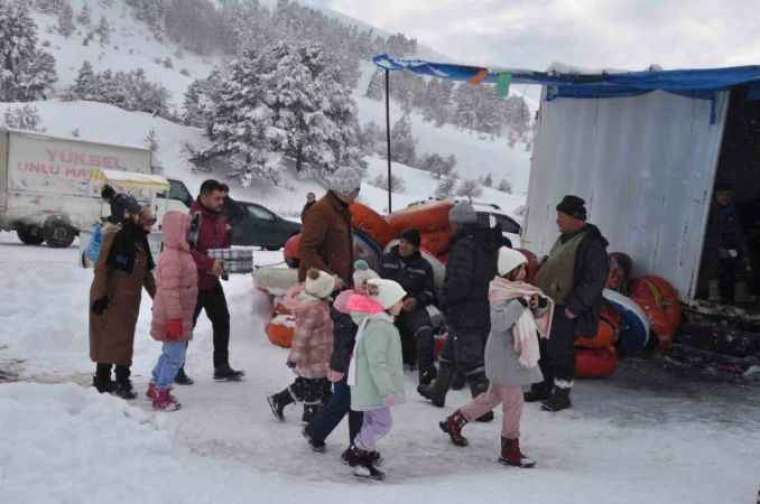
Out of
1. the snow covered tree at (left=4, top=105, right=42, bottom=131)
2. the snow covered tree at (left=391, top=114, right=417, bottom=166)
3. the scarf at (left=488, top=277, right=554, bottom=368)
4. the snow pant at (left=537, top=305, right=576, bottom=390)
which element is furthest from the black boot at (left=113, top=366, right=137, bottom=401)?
the snow covered tree at (left=391, top=114, right=417, bottom=166)

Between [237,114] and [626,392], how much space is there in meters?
34.2

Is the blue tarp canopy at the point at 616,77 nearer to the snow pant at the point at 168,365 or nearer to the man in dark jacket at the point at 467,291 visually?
the man in dark jacket at the point at 467,291

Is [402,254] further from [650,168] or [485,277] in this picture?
[650,168]

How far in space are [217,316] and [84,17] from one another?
291 feet

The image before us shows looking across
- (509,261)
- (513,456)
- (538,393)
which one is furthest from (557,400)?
(509,261)

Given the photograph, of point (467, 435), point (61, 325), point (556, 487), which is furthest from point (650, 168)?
point (61, 325)

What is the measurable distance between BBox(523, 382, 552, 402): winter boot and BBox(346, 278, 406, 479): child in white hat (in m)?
2.41

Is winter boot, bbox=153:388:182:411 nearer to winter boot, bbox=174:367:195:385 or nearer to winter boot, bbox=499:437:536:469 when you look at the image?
winter boot, bbox=174:367:195:385

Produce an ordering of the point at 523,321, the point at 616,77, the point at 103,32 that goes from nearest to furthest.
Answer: the point at 523,321, the point at 616,77, the point at 103,32

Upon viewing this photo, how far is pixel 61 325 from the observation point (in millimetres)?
8086

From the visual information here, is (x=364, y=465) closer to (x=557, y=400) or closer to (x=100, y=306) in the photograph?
(x=557, y=400)

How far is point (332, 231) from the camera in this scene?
5.96m

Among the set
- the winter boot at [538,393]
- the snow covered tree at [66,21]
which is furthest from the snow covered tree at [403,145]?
the winter boot at [538,393]

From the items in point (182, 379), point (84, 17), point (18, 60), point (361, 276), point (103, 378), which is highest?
point (84, 17)
